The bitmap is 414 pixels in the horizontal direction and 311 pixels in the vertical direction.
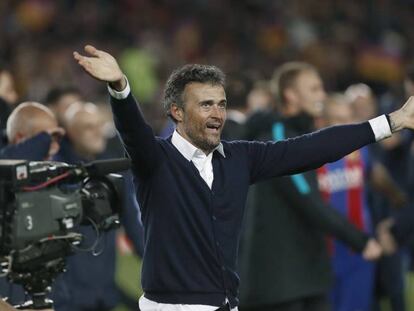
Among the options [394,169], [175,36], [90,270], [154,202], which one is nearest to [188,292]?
[154,202]


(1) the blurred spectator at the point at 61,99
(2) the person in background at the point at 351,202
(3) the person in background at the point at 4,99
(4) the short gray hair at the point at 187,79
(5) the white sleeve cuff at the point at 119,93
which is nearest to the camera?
(5) the white sleeve cuff at the point at 119,93

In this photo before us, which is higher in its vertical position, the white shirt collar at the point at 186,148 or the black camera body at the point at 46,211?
the white shirt collar at the point at 186,148

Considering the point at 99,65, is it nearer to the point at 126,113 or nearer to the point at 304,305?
the point at 126,113

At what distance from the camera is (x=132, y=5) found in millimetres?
17109

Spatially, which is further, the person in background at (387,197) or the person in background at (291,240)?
the person in background at (387,197)

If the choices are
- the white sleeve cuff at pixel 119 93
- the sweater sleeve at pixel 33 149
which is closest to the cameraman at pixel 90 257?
the sweater sleeve at pixel 33 149

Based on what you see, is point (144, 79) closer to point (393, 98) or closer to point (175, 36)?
point (175, 36)

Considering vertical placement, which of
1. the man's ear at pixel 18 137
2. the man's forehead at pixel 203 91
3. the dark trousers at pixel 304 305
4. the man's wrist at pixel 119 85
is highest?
the man's wrist at pixel 119 85

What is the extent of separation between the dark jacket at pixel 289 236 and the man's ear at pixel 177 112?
6.61 ft

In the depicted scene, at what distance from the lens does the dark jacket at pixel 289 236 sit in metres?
6.95

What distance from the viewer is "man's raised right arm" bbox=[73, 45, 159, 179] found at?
445 centimetres

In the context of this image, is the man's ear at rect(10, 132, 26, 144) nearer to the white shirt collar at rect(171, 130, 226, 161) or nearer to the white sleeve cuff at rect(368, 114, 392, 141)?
the white shirt collar at rect(171, 130, 226, 161)

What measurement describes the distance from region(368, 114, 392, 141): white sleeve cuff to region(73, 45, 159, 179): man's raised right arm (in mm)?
904

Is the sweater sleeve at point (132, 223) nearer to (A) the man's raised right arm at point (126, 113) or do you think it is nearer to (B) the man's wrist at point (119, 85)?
(A) the man's raised right arm at point (126, 113)
